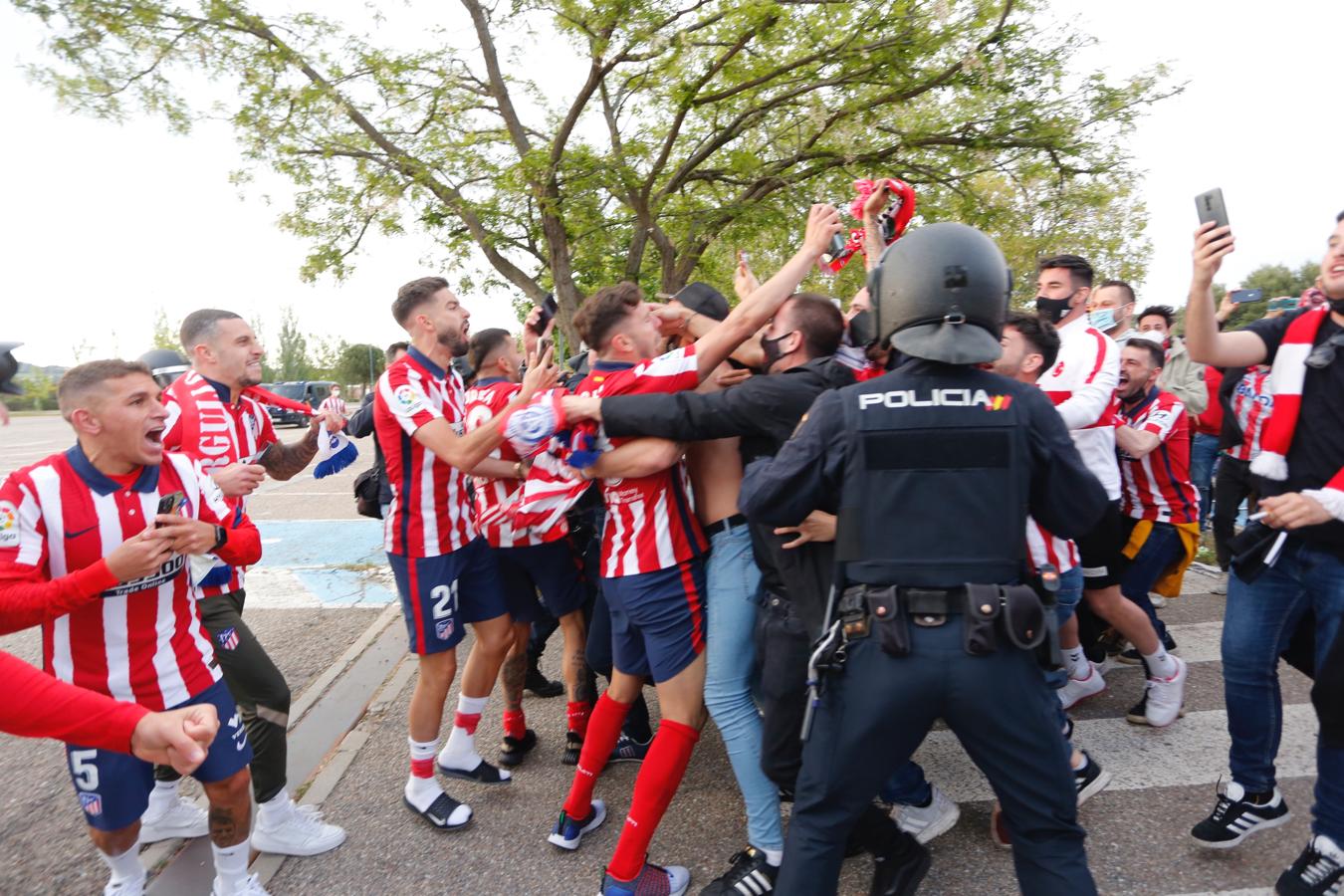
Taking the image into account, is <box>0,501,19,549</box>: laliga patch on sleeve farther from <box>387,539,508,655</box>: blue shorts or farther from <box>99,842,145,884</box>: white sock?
<box>387,539,508,655</box>: blue shorts

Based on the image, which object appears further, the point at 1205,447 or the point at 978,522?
the point at 1205,447

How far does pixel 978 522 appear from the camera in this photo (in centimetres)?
198

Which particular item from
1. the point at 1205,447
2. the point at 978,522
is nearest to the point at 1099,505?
the point at 978,522

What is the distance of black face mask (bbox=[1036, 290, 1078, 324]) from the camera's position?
4.04 m

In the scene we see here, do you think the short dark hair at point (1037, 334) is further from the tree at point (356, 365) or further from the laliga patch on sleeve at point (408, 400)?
the tree at point (356, 365)

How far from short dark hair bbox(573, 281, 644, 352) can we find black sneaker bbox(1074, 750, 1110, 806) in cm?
279

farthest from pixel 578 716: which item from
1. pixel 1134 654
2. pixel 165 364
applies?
pixel 165 364

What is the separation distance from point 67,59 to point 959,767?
1131cm

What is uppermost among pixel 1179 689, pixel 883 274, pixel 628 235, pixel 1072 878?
pixel 628 235

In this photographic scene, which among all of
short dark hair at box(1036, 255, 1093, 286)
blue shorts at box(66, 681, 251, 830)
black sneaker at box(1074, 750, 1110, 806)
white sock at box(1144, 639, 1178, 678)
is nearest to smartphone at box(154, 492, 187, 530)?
blue shorts at box(66, 681, 251, 830)

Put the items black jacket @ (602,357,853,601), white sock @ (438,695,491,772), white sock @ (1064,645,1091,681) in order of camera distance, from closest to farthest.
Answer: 1. black jacket @ (602,357,853,601)
2. white sock @ (438,695,491,772)
3. white sock @ (1064,645,1091,681)

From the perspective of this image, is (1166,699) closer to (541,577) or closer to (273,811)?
(541,577)

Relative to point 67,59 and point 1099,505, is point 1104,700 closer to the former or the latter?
point 1099,505

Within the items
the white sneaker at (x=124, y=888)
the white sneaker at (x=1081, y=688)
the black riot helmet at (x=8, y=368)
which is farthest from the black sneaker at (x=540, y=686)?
the black riot helmet at (x=8, y=368)
